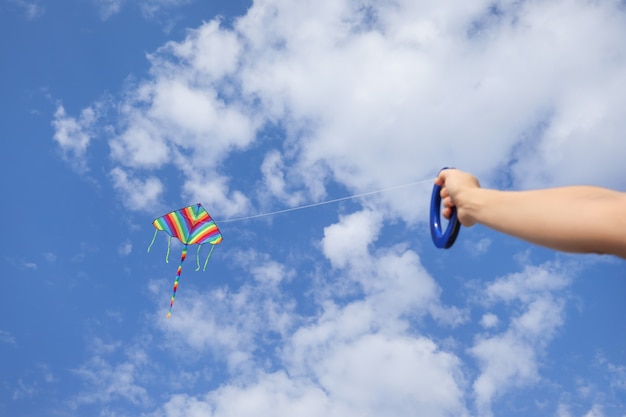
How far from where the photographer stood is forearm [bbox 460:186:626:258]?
0.85m

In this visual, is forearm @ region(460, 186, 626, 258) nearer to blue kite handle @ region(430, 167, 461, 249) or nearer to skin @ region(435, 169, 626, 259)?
skin @ region(435, 169, 626, 259)

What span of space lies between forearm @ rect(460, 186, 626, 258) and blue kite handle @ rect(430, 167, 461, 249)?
1.98 ft

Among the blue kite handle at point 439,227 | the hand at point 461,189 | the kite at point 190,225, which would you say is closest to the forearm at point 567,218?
the hand at point 461,189

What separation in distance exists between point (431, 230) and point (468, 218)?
1236mm

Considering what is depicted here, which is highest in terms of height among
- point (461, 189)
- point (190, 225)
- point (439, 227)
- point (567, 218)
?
point (190, 225)

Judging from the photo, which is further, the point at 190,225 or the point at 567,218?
the point at 190,225

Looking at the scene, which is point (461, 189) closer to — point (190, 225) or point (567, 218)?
point (567, 218)

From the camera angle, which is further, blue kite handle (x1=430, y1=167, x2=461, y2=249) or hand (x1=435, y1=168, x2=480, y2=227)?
blue kite handle (x1=430, y1=167, x2=461, y2=249)

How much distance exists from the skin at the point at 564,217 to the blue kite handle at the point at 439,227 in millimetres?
562

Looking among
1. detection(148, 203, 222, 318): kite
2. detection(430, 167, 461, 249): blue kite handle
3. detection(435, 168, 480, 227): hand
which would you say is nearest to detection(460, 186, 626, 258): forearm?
detection(435, 168, 480, 227): hand

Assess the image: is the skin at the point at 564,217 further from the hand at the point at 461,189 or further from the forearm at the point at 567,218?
the hand at the point at 461,189

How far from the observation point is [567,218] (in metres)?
0.91

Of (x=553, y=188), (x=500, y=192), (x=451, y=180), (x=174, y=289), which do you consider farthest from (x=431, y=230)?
(x=174, y=289)

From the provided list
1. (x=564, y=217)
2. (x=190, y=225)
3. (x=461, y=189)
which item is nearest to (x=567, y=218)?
(x=564, y=217)
